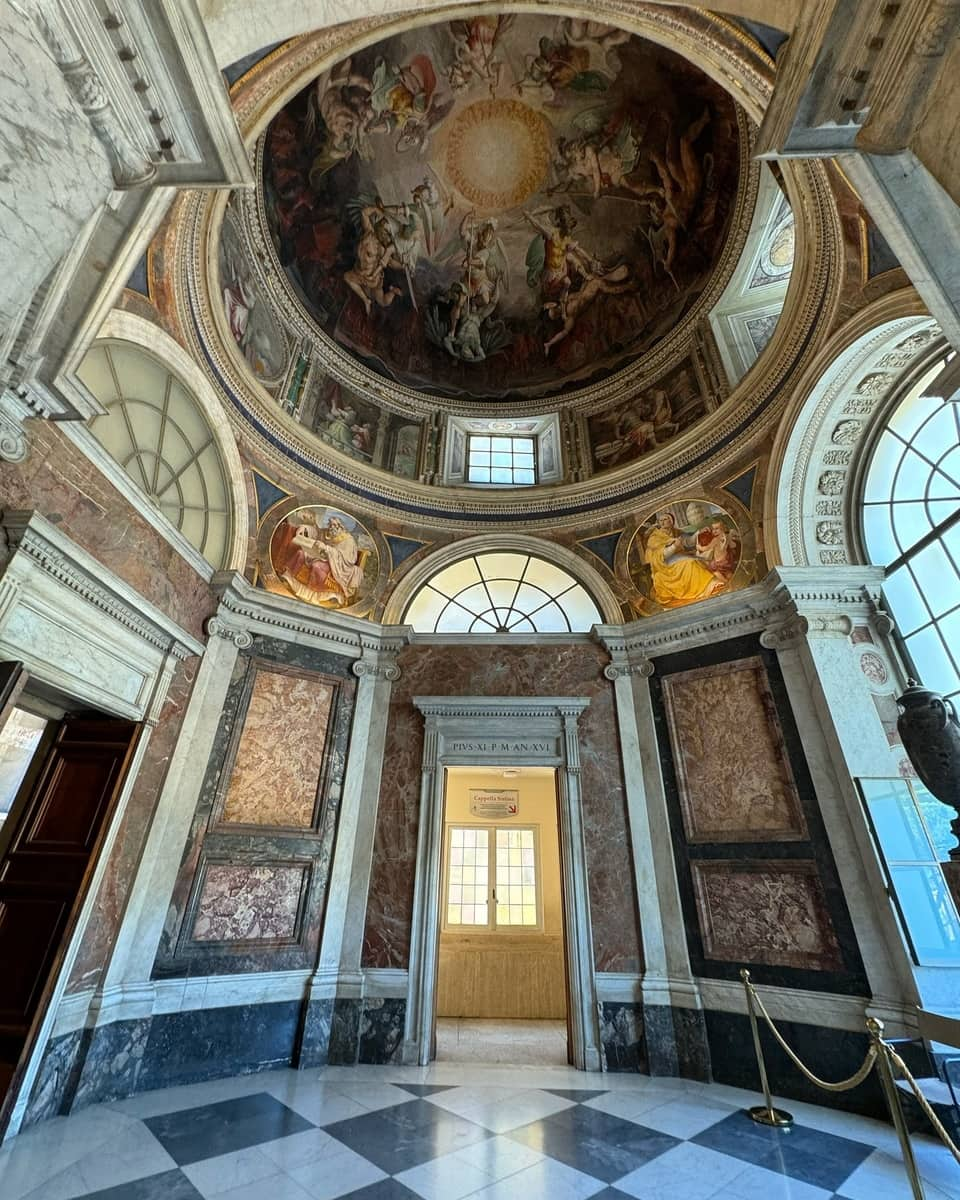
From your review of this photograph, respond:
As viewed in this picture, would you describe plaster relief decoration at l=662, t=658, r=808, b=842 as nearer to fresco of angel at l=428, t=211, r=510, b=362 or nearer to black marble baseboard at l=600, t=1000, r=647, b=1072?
black marble baseboard at l=600, t=1000, r=647, b=1072

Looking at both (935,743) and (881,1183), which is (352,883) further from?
(935,743)

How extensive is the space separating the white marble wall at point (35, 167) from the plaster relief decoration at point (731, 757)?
23.9 feet

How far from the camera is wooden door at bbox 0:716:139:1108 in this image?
4.34 m

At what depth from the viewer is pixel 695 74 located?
7.79 m

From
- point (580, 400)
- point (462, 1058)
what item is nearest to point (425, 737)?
point (462, 1058)

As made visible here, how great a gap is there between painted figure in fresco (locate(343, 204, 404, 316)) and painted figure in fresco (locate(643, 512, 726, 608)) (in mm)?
6509

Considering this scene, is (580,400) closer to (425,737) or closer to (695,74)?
(695,74)

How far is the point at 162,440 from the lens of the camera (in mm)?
6484

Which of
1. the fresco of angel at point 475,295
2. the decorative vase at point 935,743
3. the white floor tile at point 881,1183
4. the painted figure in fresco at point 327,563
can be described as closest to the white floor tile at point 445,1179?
the white floor tile at point 881,1183

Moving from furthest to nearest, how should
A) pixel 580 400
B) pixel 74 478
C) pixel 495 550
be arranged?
pixel 580 400 < pixel 495 550 < pixel 74 478

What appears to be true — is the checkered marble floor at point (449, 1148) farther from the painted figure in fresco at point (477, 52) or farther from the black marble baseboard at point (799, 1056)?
the painted figure in fresco at point (477, 52)

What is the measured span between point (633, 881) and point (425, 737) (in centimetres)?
320

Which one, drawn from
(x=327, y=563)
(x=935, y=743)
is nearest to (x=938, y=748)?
(x=935, y=743)

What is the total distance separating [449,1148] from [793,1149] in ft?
8.60
